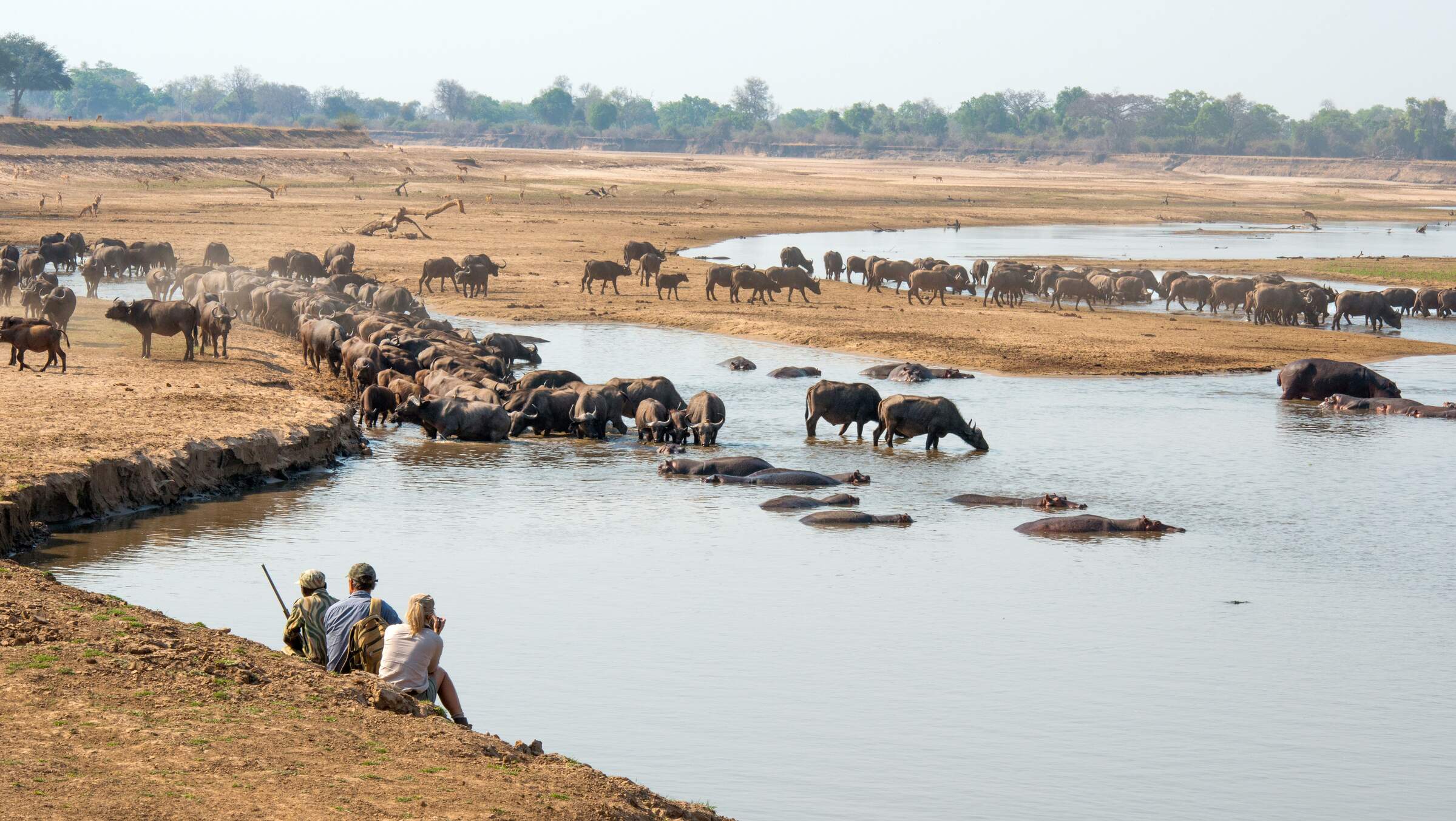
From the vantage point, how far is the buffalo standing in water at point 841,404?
70.6 feet

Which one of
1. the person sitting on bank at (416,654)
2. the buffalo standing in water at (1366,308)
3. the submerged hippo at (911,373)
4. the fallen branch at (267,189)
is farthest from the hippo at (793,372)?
Answer: the fallen branch at (267,189)

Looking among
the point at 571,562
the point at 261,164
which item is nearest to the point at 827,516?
the point at 571,562

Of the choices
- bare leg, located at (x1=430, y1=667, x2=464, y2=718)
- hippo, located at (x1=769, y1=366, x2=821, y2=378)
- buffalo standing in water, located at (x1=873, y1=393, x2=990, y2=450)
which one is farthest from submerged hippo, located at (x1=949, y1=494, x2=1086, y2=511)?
bare leg, located at (x1=430, y1=667, x2=464, y2=718)

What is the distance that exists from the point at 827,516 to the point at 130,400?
8.83 meters

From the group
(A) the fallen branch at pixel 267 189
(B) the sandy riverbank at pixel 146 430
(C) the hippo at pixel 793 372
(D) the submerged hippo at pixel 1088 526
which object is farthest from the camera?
(A) the fallen branch at pixel 267 189

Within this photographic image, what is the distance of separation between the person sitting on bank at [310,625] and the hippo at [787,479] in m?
8.83

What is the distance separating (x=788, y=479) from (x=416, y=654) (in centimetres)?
974

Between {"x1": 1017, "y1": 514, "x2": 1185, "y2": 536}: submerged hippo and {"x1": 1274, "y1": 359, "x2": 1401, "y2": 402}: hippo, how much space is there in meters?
10.5

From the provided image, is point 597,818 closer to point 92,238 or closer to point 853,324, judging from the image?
point 853,324

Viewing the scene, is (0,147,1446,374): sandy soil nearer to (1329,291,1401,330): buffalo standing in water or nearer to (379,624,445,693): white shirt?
(1329,291,1401,330): buffalo standing in water

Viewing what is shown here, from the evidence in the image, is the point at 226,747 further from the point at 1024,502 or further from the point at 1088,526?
the point at 1024,502

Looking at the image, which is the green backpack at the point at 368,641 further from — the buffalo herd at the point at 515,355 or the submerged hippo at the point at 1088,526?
the submerged hippo at the point at 1088,526

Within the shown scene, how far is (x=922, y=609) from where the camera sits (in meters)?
13.2

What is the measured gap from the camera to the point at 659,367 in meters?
27.2
